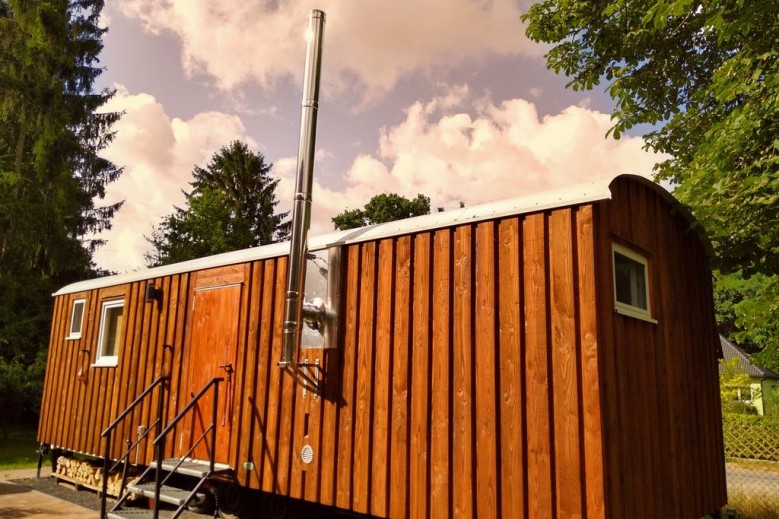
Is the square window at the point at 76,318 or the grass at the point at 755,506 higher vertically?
→ the square window at the point at 76,318

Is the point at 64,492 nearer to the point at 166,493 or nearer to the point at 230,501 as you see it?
the point at 230,501

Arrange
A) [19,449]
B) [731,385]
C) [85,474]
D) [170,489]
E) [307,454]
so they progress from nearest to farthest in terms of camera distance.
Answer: [307,454]
[170,489]
[85,474]
[19,449]
[731,385]

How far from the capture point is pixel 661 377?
490 centimetres

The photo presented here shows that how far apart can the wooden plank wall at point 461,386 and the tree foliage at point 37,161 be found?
12.6m

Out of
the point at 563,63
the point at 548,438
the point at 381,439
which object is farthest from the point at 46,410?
the point at 563,63

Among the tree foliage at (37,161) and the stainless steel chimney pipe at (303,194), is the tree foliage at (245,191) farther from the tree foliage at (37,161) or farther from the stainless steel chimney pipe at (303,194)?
the stainless steel chimney pipe at (303,194)

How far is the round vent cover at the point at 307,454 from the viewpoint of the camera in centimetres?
530

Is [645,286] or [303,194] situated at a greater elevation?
[303,194]

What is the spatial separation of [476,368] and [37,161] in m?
16.3

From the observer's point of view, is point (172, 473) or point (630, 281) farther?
point (172, 473)

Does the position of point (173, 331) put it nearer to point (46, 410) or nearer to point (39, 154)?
point (46, 410)

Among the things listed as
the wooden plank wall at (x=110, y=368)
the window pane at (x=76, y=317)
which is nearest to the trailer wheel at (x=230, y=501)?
the wooden plank wall at (x=110, y=368)

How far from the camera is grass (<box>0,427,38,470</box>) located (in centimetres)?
1111

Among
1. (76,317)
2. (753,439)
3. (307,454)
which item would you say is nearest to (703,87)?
(307,454)
